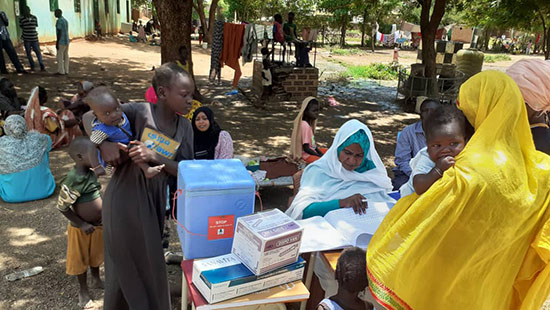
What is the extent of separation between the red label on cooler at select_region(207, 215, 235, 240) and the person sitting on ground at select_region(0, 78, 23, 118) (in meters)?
4.84

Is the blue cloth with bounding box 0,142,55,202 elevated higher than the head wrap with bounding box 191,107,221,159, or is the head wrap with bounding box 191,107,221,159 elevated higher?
the head wrap with bounding box 191,107,221,159

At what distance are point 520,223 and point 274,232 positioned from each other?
970 millimetres

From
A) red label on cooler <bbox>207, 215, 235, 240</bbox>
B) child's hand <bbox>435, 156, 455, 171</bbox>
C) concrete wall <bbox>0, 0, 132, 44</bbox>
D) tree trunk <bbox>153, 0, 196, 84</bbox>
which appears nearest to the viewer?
child's hand <bbox>435, 156, 455, 171</bbox>

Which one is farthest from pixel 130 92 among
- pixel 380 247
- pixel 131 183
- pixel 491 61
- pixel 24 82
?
pixel 491 61

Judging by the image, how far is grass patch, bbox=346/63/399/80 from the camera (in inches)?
634

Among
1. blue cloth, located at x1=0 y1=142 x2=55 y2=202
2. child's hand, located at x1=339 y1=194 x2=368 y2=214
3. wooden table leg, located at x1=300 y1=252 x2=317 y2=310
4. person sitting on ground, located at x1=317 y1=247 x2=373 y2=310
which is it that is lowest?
blue cloth, located at x1=0 y1=142 x2=55 y2=202

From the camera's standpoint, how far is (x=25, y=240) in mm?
3791

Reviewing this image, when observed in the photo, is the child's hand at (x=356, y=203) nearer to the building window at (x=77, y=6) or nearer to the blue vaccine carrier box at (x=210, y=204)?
the blue vaccine carrier box at (x=210, y=204)

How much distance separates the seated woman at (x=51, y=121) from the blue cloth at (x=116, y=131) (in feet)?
13.7

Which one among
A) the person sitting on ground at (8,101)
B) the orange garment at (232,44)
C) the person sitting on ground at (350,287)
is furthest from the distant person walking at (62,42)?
the person sitting on ground at (350,287)

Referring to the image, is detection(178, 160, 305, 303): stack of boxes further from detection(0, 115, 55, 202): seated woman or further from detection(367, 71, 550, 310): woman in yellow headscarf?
detection(0, 115, 55, 202): seated woman

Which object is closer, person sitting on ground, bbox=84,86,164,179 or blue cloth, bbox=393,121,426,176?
person sitting on ground, bbox=84,86,164,179

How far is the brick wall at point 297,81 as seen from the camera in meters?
10.4

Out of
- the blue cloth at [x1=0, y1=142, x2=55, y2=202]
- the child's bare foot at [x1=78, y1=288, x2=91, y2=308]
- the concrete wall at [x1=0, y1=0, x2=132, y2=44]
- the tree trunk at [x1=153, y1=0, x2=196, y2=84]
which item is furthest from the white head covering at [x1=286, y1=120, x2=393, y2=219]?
the concrete wall at [x1=0, y1=0, x2=132, y2=44]
